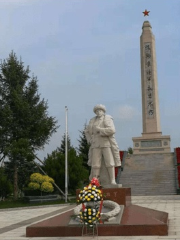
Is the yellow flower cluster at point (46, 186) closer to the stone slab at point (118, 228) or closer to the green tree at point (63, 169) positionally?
the green tree at point (63, 169)

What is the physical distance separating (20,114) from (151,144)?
12926 millimetres

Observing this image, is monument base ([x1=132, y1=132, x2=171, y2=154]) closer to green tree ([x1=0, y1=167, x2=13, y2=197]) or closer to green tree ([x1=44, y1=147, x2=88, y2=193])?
green tree ([x1=44, y1=147, x2=88, y2=193])

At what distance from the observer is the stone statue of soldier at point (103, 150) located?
814cm

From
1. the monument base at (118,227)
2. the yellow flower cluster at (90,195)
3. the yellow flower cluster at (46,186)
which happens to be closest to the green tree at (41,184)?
the yellow flower cluster at (46,186)

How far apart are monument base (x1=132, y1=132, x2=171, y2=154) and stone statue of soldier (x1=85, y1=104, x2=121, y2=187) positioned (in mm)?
19537

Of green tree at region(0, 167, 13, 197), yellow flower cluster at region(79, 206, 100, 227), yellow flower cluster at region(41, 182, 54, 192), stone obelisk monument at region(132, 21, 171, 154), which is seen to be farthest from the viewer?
stone obelisk monument at region(132, 21, 171, 154)

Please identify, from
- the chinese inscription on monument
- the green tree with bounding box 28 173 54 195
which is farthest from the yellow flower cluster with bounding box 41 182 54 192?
the chinese inscription on monument

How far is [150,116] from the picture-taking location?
89.9 feet

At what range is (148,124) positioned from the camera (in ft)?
89.9

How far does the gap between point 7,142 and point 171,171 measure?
455 inches

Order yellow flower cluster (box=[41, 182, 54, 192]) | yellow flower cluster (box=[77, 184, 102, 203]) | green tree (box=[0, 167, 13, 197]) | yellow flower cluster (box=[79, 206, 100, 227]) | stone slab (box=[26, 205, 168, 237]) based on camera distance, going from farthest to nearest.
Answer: green tree (box=[0, 167, 13, 197]), yellow flower cluster (box=[41, 182, 54, 192]), stone slab (box=[26, 205, 168, 237]), yellow flower cluster (box=[77, 184, 102, 203]), yellow flower cluster (box=[79, 206, 100, 227])

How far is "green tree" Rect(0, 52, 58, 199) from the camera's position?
18.0 metres

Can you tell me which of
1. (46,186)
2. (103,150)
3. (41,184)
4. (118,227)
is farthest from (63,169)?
(118,227)

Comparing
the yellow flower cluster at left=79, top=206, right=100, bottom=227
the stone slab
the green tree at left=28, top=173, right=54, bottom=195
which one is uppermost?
the green tree at left=28, top=173, right=54, bottom=195
